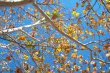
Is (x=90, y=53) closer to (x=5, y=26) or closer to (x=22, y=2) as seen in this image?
(x=22, y=2)

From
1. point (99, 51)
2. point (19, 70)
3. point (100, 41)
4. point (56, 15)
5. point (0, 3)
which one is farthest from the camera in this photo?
point (99, 51)

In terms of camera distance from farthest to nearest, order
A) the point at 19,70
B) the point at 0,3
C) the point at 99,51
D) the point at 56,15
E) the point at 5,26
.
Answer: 1. the point at 5,26
2. the point at 99,51
3. the point at 19,70
4. the point at 56,15
5. the point at 0,3

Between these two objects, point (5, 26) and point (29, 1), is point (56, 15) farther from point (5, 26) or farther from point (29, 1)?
point (5, 26)

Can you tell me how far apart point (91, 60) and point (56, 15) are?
7.49 ft

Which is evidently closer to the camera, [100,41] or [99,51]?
[100,41]

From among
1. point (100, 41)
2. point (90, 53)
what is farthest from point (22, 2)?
point (100, 41)

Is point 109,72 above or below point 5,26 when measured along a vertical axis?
above

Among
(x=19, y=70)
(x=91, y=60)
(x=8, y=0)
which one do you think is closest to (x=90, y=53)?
(x=91, y=60)

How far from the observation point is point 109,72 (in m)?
5.44

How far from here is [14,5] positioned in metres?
4.07

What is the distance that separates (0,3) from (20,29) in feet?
13.0

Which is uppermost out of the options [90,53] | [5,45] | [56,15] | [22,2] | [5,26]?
[22,2]

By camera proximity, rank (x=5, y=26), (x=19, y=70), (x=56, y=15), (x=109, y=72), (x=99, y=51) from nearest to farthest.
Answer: (x=56, y=15) < (x=109, y=72) < (x=19, y=70) < (x=99, y=51) < (x=5, y=26)

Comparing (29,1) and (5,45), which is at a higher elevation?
(29,1)
